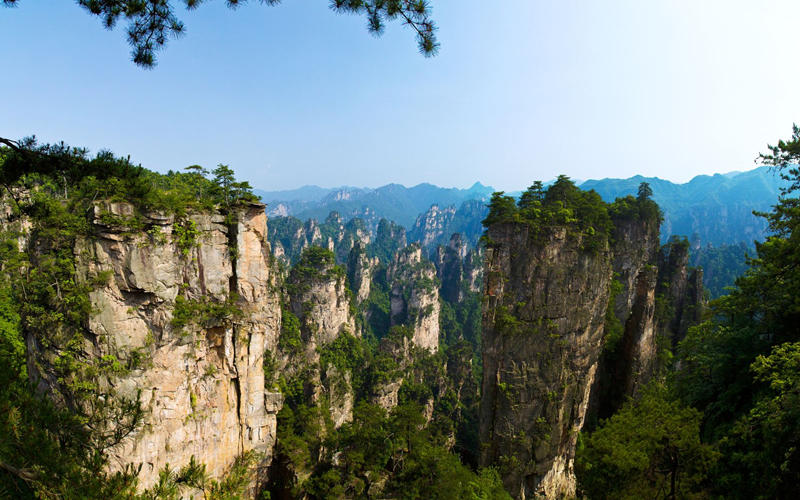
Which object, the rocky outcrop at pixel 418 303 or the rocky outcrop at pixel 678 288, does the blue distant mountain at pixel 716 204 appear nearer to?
the rocky outcrop at pixel 418 303

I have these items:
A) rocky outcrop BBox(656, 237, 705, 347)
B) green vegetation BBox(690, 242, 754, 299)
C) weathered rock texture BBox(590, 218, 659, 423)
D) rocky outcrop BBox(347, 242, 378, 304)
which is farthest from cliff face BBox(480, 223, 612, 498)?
green vegetation BBox(690, 242, 754, 299)

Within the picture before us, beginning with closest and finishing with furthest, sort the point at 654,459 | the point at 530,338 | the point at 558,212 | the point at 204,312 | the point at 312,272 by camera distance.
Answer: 1. the point at 654,459
2. the point at 204,312
3. the point at 558,212
4. the point at 530,338
5. the point at 312,272

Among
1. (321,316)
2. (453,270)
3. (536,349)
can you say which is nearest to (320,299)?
(321,316)

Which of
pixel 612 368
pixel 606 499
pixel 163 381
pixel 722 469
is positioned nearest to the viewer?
pixel 722 469

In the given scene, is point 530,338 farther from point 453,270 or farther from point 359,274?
point 453,270

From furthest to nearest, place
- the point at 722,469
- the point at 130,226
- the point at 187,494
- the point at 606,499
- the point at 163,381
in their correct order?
the point at 187,494
the point at 163,381
the point at 130,226
the point at 606,499
the point at 722,469

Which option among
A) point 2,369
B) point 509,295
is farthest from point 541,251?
point 2,369

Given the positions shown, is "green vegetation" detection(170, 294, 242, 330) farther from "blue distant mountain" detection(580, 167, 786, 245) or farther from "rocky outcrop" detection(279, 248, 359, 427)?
"blue distant mountain" detection(580, 167, 786, 245)

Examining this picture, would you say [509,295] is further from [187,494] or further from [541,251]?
[187,494]
